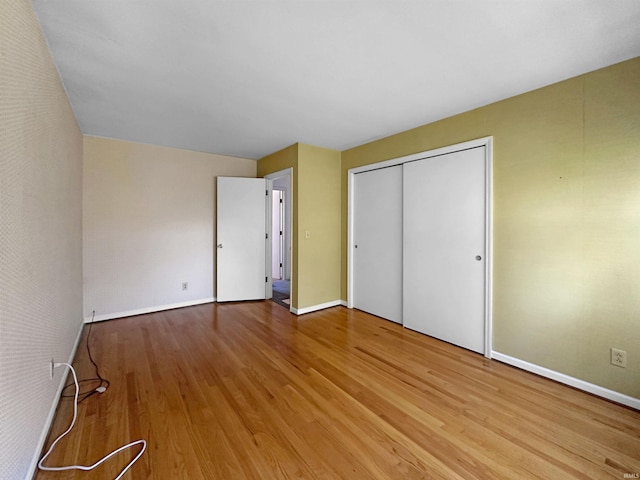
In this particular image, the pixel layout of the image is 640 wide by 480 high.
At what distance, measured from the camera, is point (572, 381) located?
6.63 ft

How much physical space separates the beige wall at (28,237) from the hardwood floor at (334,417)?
346 millimetres

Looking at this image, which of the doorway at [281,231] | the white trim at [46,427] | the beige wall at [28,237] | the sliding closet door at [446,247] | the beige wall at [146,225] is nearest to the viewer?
the beige wall at [28,237]

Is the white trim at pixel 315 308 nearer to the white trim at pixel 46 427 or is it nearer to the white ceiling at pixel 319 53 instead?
the white trim at pixel 46 427

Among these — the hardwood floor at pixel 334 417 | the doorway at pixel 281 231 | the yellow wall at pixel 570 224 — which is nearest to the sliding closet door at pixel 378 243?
the hardwood floor at pixel 334 417

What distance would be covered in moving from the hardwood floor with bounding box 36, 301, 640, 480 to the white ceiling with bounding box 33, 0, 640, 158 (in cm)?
233

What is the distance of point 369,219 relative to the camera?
12.1ft

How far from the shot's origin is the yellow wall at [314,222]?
11.9 ft

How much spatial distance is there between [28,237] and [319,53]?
1916 millimetres

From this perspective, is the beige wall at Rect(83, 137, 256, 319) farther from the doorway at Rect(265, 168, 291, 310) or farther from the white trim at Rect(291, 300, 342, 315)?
the doorway at Rect(265, 168, 291, 310)

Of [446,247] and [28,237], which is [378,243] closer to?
[446,247]

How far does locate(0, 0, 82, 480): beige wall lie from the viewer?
1.04 m

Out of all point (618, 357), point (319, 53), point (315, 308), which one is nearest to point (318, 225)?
point (315, 308)

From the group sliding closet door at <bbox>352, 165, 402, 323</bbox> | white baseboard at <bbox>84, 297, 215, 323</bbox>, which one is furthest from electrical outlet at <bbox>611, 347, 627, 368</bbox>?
white baseboard at <bbox>84, 297, 215, 323</bbox>

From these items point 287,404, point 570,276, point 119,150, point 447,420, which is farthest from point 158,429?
point 119,150
